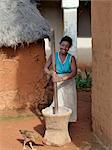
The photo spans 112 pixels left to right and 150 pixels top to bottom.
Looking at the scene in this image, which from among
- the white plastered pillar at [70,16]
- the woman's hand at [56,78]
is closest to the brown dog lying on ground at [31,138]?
the woman's hand at [56,78]

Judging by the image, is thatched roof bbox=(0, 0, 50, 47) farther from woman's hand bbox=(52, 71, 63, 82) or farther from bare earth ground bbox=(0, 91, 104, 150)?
woman's hand bbox=(52, 71, 63, 82)

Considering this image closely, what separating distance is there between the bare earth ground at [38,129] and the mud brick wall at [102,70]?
0.22m

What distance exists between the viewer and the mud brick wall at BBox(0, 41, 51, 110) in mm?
8117

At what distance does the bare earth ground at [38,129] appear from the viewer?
6.31 metres

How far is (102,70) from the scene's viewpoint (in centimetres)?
609

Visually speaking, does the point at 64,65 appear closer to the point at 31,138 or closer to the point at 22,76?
the point at 31,138

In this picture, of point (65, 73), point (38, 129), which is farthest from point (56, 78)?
point (38, 129)

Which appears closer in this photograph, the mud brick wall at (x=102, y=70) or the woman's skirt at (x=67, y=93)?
the mud brick wall at (x=102, y=70)

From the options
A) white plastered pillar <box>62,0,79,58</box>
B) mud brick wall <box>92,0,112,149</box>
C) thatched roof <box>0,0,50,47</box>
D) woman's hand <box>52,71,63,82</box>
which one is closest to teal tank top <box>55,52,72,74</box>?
woman's hand <box>52,71,63,82</box>

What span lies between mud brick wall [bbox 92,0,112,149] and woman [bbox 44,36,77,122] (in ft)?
1.24

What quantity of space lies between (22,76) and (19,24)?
3.09 ft

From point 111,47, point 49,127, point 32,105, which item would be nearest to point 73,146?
point 49,127

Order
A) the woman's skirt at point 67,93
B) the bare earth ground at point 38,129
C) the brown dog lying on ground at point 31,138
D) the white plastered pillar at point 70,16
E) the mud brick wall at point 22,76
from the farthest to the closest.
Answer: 1. the mud brick wall at point 22,76
2. the white plastered pillar at point 70,16
3. the woman's skirt at point 67,93
4. the bare earth ground at point 38,129
5. the brown dog lying on ground at point 31,138

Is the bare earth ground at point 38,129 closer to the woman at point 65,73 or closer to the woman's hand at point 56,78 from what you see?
the woman at point 65,73
